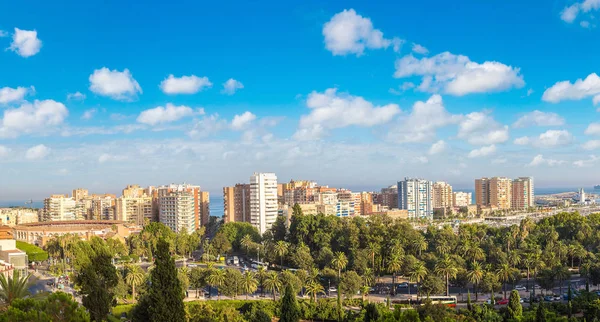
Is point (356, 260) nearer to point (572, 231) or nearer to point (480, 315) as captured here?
point (480, 315)

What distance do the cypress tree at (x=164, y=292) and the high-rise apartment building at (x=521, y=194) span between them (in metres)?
121

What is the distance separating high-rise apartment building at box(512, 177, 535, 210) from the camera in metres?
124

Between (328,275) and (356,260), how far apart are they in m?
3.77

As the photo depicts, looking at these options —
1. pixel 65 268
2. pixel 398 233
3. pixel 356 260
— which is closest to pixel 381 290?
pixel 356 260

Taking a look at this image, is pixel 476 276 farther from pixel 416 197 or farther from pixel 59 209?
pixel 59 209

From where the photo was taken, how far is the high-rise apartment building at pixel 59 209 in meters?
96.7

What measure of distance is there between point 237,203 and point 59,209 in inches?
1638

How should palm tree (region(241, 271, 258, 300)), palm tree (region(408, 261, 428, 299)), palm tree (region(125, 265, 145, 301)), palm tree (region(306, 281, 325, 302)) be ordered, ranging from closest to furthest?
palm tree (region(306, 281, 325, 302)) < palm tree (region(125, 265, 145, 301)) < palm tree (region(241, 271, 258, 300)) < palm tree (region(408, 261, 428, 299))

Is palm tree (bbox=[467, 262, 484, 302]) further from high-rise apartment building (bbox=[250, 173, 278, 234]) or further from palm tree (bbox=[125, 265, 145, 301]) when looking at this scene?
high-rise apartment building (bbox=[250, 173, 278, 234])

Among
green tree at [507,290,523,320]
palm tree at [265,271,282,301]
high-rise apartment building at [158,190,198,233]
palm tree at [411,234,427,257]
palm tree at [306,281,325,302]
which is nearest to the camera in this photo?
green tree at [507,290,523,320]

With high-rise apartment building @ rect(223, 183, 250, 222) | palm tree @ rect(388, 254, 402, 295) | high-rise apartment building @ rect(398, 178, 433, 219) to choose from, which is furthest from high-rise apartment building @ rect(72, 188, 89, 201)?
palm tree @ rect(388, 254, 402, 295)

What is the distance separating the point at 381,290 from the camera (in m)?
40.8

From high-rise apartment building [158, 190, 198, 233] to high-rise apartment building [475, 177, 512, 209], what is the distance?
79.9m

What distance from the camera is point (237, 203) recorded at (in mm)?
79750
